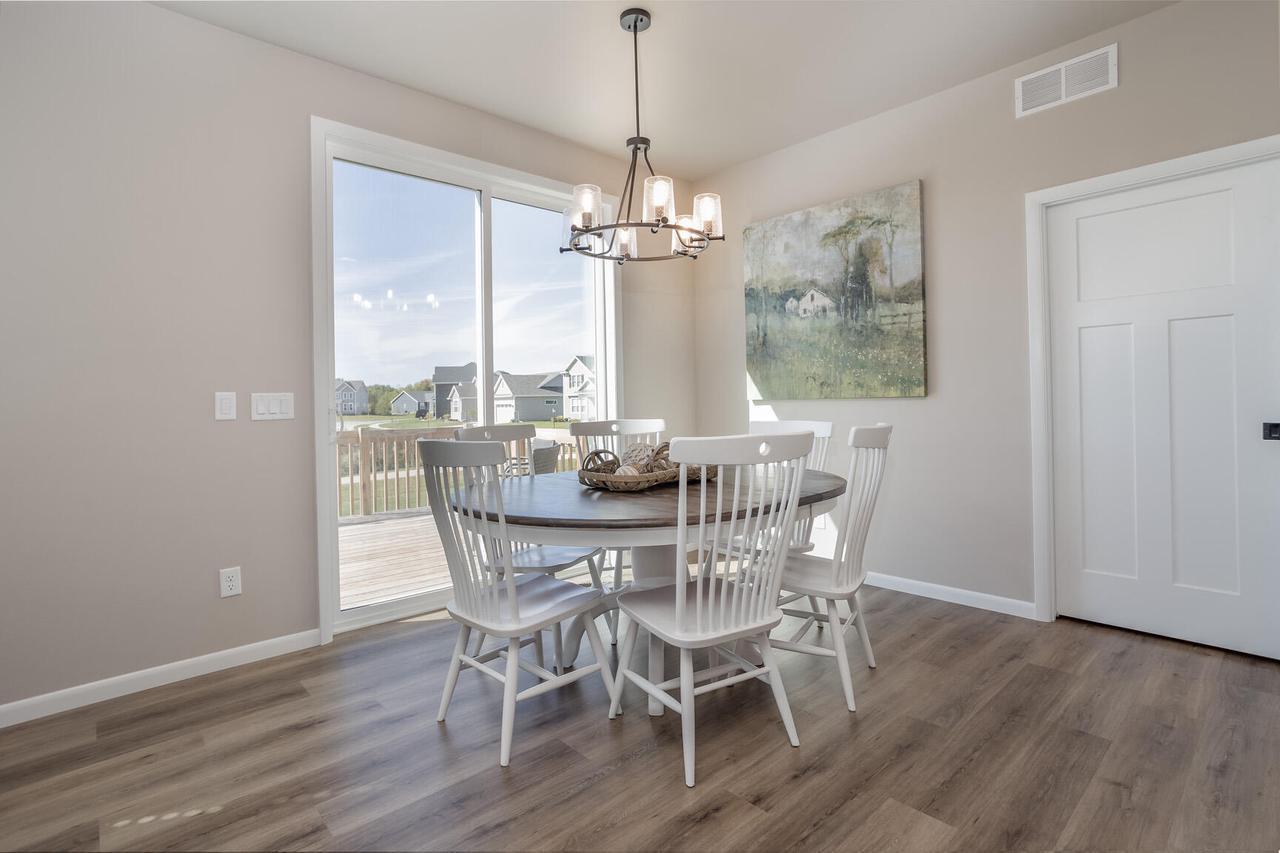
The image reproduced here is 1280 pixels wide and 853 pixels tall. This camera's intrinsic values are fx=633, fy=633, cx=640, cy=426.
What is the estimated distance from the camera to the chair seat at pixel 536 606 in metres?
1.91

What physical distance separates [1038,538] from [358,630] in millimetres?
3347

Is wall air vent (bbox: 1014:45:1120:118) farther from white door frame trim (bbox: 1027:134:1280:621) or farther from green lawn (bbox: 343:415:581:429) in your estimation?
green lawn (bbox: 343:415:581:429)

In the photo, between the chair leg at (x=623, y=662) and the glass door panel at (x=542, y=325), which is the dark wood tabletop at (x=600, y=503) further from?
the glass door panel at (x=542, y=325)

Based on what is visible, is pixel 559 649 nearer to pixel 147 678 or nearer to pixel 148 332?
pixel 147 678


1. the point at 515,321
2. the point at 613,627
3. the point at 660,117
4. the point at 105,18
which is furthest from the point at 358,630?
the point at 660,117

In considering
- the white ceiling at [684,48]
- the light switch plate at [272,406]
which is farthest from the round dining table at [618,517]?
the white ceiling at [684,48]

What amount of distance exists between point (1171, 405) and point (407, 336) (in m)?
3.61

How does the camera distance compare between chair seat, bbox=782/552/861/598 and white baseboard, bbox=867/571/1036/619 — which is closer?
chair seat, bbox=782/552/861/598

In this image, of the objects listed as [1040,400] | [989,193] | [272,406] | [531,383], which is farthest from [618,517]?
[989,193]

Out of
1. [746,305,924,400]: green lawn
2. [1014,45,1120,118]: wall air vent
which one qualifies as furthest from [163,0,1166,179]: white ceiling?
[746,305,924,400]: green lawn

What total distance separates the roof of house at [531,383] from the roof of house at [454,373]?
0.59 feet

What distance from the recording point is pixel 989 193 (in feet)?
10.5

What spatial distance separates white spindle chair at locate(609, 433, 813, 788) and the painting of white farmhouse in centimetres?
197

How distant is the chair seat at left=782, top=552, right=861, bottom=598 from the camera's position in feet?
7.32
